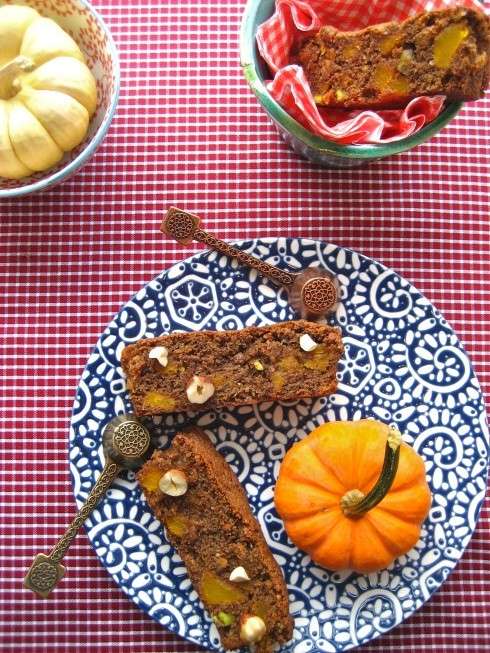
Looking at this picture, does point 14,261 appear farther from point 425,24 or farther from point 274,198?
point 425,24

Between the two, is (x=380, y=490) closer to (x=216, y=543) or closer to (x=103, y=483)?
(x=216, y=543)

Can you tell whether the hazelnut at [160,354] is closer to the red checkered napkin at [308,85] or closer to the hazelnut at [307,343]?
the hazelnut at [307,343]

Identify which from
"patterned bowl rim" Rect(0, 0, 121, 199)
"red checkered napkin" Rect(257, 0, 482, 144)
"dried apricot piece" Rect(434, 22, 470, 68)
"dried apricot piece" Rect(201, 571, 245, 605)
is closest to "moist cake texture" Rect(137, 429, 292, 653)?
"dried apricot piece" Rect(201, 571, 245, 605)

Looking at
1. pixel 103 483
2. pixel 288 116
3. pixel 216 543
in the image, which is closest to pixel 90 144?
pixel 288 116

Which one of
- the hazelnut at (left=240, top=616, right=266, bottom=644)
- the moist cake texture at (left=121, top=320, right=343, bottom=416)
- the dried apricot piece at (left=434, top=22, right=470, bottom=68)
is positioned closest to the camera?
the dried apricot piece at (left=434, top=22, right=470, bottom=68)

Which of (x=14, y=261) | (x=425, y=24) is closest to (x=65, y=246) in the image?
(x=14, y=261)

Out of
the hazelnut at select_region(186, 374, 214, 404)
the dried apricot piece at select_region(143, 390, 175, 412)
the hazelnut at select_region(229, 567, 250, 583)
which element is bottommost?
the hazelnut at select_region(229, 567, 250, 583)

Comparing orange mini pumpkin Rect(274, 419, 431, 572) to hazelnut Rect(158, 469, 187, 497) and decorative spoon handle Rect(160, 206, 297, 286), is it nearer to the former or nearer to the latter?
hazelnut Rect(158, 469, 187, 497)
